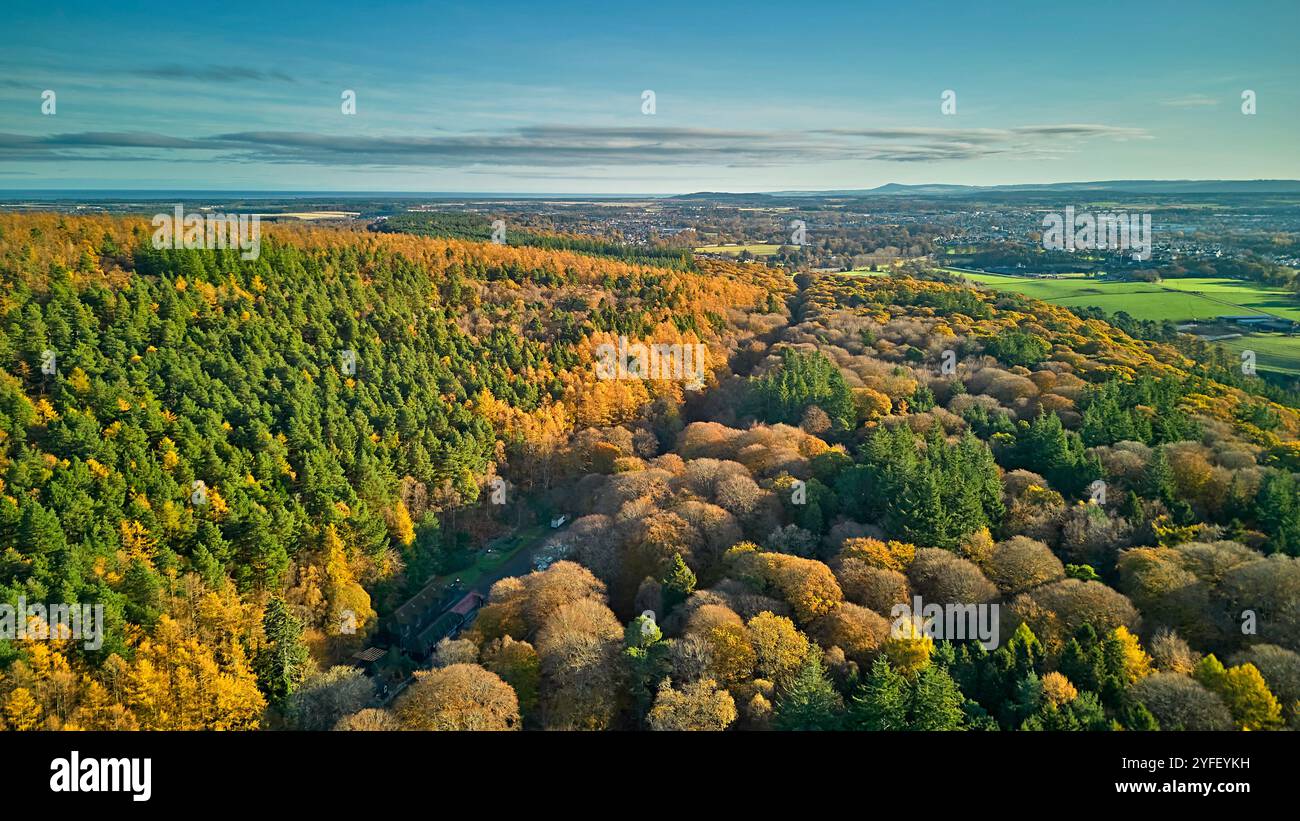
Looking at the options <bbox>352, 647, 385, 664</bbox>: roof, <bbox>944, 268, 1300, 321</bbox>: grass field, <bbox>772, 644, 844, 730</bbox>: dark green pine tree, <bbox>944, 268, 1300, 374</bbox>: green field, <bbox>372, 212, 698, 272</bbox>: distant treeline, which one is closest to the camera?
<bbox>772, 644, 844, 730</bbox>: dark green pine tree

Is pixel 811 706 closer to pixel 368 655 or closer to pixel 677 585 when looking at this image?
pixel 677 585

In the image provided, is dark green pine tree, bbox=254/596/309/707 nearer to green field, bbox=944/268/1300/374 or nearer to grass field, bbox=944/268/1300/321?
green field, bbox=944/268/1300/374

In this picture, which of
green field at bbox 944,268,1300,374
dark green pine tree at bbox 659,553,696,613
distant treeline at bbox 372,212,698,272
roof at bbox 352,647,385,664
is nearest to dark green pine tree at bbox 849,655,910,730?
dark green pine tree at bbox 659,553,696,613

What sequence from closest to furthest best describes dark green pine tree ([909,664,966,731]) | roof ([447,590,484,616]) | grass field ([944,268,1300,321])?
dark green pine tree ([909,664,966,731])
roof ([447,590,484,616])
grass field ([944,268,1300,321])

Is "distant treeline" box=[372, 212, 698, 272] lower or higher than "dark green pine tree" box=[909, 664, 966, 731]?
higher

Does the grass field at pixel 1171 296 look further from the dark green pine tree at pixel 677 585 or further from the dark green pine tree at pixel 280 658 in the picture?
the dark green pine tree at pixel 280 658

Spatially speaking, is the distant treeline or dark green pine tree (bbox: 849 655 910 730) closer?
dark green pine tree (bbox: 849 655 910 730)

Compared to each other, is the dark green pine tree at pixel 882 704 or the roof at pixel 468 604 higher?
the dark green pine tree at pixel 882 704

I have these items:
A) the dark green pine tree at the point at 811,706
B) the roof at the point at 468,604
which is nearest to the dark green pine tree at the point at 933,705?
the dark green pine tree at the point at 811,706

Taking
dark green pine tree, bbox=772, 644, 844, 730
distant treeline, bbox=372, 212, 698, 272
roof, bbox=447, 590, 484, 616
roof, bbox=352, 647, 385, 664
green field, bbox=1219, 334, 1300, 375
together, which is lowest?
roof, bbox=352, 647, 385, 664

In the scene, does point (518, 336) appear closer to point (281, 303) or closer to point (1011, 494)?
point (281, 303)
